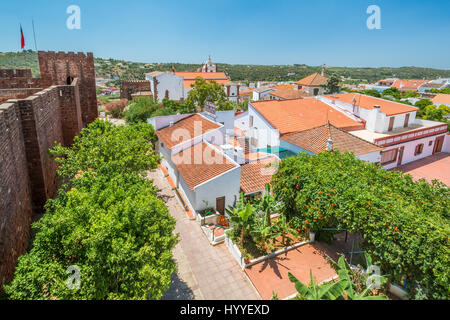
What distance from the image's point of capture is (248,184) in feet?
56.9

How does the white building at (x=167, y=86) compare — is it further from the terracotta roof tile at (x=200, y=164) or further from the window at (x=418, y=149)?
the window at (x=418, y=149)

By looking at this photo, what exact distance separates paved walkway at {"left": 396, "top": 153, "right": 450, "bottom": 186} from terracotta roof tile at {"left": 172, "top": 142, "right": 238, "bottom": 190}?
53.9 feet

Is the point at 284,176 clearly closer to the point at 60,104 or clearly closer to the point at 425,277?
the point at 425,277

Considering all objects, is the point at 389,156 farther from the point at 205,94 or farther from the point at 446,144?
the point at 205,94

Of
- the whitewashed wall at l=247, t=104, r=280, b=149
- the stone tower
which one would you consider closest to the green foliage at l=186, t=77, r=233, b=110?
the whitewashed wall at l=247, t=104, r=280, b=149

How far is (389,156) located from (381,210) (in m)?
15.9

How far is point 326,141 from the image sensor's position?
19828 millimetres

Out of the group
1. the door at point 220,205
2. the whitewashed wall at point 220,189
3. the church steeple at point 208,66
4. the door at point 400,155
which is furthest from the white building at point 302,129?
the church steeple at point 208,66

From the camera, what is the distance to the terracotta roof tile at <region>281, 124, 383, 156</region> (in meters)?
19.2

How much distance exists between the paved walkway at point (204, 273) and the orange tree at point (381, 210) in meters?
3.96

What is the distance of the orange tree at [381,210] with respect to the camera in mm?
8211

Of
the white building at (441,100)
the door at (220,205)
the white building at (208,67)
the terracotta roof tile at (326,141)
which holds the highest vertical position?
the white building at (208,67)

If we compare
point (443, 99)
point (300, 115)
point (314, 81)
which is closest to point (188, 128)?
point (300, 115)
